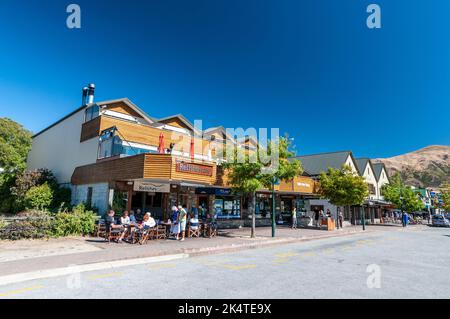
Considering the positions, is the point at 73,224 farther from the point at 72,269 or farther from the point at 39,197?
the point at 39,197

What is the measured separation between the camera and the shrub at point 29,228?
12602 millimetres

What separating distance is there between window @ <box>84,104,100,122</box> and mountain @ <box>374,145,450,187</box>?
151380 mm

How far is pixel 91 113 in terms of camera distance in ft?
72.1

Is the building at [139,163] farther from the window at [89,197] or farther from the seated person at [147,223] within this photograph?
the seated person at [147,223]

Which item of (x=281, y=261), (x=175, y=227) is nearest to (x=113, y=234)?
(x=175, y=227)

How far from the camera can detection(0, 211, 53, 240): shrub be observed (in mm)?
12602

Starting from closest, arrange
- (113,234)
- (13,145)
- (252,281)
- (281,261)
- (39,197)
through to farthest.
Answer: (252,281), (281,261), (113,234), (39,197), (13,145)

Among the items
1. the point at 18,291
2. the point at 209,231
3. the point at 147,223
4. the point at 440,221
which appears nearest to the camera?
the point at 18,291

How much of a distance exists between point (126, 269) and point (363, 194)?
2382 centimetres

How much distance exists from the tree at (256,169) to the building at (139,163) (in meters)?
1.44

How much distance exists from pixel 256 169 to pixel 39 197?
16705 mm

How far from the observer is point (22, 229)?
12883mm

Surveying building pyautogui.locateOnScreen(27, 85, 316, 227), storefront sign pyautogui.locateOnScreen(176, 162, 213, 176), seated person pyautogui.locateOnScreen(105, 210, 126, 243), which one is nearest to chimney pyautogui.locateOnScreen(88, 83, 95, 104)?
building pyautogui.locateOnScreen(27, 85, 316, 227)
